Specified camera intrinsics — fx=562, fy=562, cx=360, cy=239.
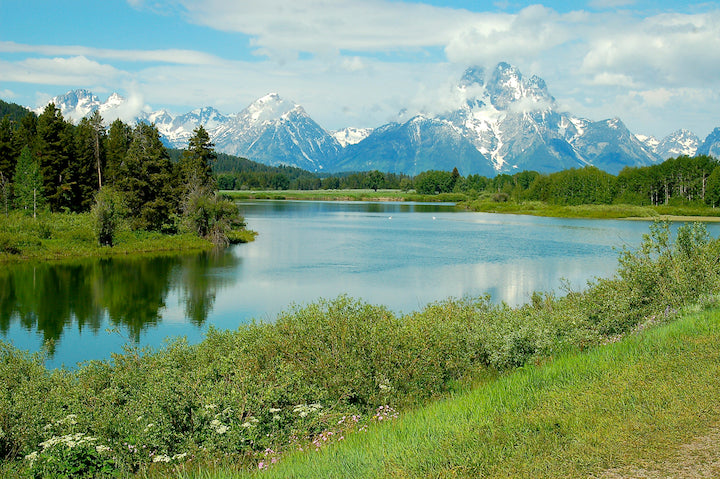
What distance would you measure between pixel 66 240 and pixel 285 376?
4538 centimetres

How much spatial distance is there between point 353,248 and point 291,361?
134 feet

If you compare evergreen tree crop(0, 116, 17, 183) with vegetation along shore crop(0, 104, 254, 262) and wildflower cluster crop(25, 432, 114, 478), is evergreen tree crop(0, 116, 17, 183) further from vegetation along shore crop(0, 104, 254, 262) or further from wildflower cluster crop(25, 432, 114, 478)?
wildflower cluster crop(25, 432, 114, 478)


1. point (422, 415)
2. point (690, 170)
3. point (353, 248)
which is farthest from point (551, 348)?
point (690, 170)

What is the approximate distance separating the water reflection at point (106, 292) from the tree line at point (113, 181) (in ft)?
33.1

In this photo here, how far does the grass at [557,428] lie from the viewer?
5.82 metres

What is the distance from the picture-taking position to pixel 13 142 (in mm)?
65500

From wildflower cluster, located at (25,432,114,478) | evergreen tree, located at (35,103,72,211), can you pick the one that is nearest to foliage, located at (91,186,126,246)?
evergreen tree, located at (35,103,72,211)

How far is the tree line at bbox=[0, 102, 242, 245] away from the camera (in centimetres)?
5566

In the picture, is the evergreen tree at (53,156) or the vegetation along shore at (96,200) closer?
the vegetation along shore at (96,200)

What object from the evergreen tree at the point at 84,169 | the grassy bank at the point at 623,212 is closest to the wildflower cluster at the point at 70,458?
the evergreen tree at the point at 84,169

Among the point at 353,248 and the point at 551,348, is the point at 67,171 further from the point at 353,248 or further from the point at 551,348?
the point at 551,348

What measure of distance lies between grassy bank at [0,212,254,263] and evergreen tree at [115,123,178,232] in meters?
2.03

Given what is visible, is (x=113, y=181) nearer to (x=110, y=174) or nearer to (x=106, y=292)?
(x=110, y=174)

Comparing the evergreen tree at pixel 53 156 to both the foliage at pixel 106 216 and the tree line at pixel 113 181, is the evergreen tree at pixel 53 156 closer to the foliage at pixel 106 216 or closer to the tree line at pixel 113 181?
the tree line at pixel 113 181
